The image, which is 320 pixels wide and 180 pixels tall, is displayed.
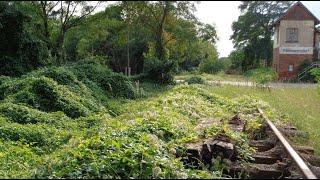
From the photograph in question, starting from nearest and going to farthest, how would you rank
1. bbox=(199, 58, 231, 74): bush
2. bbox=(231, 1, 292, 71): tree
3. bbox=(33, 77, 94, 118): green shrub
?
bbox=(33, 77, 94, 118): green shrub
bbox=(231, 1, 292, 71): tree
bbox=(199, 58, 231, 74): bush

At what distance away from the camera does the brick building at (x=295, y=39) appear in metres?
47.2

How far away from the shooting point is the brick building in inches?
1857

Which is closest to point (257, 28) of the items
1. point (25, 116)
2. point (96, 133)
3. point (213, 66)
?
point (213, 66)

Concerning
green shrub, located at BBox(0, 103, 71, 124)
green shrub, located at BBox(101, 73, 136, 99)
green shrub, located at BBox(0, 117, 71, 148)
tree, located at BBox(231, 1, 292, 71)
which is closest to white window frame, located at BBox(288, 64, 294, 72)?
tree, located at BBox(231, 1, 292, 71)

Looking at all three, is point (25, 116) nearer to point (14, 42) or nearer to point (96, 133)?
point (96, 133)

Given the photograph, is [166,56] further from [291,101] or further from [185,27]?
[291,101]

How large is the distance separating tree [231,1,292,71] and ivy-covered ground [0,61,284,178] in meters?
41.6

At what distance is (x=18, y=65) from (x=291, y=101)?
17852mm

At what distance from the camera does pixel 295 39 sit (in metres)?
48.0

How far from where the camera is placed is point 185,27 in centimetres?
4581

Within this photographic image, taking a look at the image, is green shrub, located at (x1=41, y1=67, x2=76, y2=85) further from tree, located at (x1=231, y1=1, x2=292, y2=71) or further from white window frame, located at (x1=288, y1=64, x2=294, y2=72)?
tree, located at (x1=231, y1=1, x2=292, y2=71)

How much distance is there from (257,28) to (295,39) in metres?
17.1

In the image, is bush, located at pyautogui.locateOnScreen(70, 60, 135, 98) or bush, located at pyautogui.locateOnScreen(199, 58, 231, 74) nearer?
bush, located at pyautogui.locateOnScreen(70, 60, 135, 98)

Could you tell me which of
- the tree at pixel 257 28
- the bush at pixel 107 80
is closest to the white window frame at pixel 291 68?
the tree at pixel 257 28
